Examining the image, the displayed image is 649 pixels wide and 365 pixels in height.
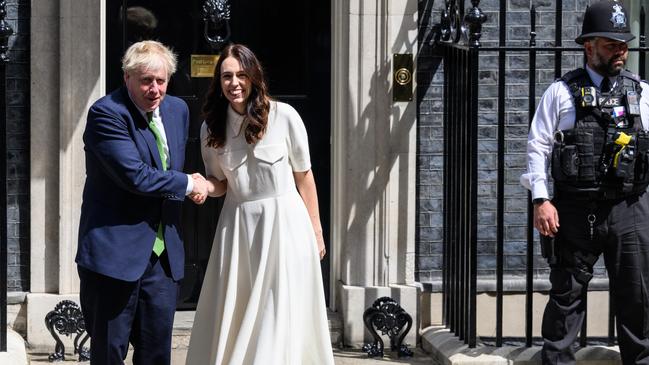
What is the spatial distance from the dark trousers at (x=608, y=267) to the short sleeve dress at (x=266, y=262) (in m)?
1.22

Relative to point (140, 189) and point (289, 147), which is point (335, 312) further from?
point (140, 189)

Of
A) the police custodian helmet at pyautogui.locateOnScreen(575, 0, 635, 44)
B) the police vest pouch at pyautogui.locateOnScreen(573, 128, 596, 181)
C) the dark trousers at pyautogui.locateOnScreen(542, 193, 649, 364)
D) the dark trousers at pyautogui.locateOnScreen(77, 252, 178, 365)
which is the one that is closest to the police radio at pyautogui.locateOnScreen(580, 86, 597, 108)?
the police vest pouch at pyautogui.locateOnScreen(573, 128, 596, 181)

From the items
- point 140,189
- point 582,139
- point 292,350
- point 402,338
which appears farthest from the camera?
point 402,338

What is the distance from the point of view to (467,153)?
715cm

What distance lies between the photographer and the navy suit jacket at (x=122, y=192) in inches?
217

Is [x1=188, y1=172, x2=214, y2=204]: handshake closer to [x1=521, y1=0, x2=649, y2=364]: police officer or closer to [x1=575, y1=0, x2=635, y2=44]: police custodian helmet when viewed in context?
[x1=521, y1=0, x2=649, y2=364]: police officer

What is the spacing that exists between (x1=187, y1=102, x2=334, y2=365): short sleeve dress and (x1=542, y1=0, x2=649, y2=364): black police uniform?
1.24 meters

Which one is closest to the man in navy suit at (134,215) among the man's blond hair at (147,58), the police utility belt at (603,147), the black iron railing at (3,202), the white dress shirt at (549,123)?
the man's blond hair at (147,58)

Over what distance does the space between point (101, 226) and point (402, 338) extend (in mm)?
2514

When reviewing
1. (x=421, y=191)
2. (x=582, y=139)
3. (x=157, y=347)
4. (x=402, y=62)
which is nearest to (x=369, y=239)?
(x=421, y=191)

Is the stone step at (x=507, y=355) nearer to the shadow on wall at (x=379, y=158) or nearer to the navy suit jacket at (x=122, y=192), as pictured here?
the shadow on wall at (x=379, y=158)

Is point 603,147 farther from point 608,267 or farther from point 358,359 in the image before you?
point 358,359

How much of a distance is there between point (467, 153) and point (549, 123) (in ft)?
2.43

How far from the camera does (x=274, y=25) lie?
7844 mm
